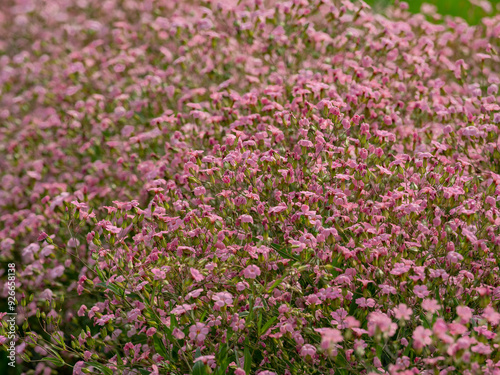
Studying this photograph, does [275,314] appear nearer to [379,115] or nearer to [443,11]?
[379,115]

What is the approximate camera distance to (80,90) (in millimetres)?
6547

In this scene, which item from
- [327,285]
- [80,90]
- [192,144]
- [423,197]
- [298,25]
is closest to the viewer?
[327,285]

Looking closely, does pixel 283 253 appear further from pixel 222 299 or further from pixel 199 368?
pixel 199 368

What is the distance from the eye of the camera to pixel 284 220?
3557 mm

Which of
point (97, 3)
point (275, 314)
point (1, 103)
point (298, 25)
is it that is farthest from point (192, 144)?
point (97, 3)

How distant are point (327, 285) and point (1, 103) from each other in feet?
21.9

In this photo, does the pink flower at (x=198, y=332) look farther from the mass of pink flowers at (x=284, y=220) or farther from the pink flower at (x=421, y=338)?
the pink flower at (x=421, y=338)

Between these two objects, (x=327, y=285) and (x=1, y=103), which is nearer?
(x=327, y=285)

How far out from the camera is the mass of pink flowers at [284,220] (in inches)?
121

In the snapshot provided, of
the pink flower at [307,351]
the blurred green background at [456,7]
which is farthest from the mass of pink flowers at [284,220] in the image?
the blurred green background at [456,7]

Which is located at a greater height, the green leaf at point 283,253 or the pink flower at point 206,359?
the green leaf at point 283,253

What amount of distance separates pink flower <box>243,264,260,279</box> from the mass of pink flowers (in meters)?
0.01

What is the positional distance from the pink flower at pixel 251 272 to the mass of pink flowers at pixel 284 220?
0.01 metres

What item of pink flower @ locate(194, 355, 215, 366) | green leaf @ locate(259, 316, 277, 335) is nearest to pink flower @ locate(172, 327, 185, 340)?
pink flower @ locate(194, 355, 215, 366)
